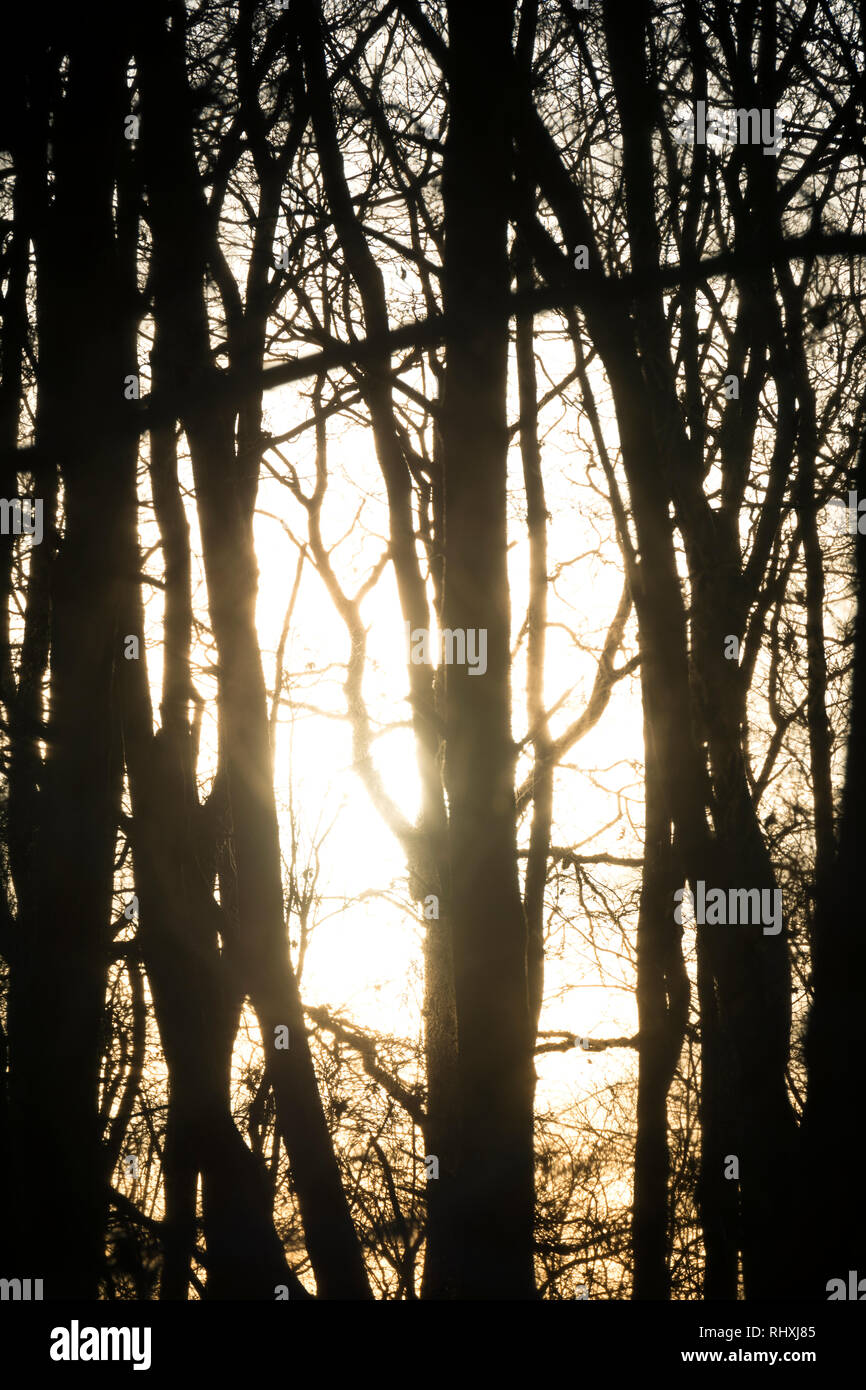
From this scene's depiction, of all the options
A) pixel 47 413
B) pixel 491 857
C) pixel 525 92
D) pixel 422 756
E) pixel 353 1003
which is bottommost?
pixel 353 1003

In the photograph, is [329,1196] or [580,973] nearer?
[329,1196]

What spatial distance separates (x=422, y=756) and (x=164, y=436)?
3.47 metres

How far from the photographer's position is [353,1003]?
9641mm

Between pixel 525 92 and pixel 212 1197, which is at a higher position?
pixel 525 92

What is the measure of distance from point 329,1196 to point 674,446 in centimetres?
445

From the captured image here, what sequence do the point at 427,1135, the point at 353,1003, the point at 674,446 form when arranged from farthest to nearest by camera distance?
the point at 353,1003 < the point at 427,1135 < the point at 674,446

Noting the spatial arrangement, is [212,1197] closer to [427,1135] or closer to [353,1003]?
[427,1135]

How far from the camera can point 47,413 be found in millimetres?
4605

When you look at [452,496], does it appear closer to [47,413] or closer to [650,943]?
[47,413]

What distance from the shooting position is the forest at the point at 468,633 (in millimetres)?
4551

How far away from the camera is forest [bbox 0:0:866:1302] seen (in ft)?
14.9

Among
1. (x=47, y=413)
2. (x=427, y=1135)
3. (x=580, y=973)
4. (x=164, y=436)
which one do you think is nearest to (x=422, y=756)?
(x=580, y=973)

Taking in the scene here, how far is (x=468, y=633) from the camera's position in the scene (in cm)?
479
